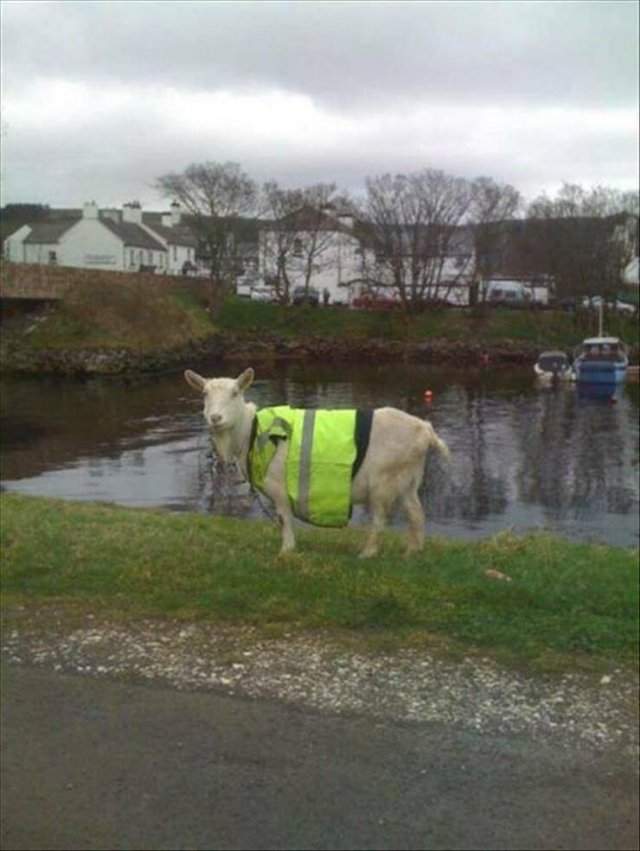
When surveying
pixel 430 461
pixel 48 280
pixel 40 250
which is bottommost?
pixel 430 461

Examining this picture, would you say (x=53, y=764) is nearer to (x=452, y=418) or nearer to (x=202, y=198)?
(x=452, y=418)

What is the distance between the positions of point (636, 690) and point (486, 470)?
24456 mm

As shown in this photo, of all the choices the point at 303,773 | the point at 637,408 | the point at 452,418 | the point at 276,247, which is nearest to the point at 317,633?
the point at 303,773

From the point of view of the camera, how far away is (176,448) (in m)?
31.9

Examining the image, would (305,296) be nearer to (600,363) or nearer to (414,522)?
(600,363)

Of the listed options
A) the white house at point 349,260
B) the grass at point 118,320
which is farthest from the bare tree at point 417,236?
the grass at point 118,320

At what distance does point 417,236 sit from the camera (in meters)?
91.9

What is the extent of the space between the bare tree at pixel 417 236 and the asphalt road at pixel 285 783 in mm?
82404

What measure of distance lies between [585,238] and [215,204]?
3926 centimetres

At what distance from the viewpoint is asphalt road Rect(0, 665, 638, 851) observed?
15.0 feet

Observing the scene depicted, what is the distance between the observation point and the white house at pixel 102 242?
9244 cm

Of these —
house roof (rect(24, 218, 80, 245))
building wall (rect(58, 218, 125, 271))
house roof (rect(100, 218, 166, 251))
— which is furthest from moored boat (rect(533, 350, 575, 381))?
house roof (rect(24, 218, 80, 245))

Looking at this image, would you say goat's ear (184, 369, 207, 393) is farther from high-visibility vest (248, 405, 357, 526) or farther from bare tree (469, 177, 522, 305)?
bare tree (469, 177, 522, 305)

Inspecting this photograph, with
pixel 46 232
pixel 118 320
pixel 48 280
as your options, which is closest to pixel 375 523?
pixel 48 280
